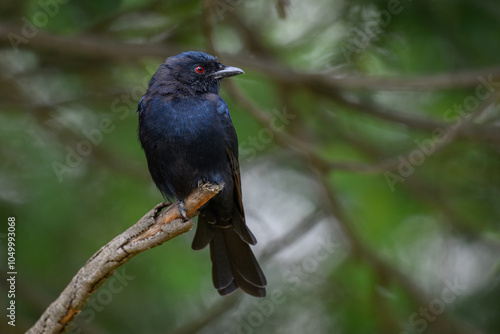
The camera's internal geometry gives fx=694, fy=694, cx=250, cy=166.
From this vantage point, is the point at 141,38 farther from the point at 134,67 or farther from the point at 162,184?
the point at 162,184

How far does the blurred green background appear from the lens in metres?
4.99

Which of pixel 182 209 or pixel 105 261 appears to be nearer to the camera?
pixel 105 261

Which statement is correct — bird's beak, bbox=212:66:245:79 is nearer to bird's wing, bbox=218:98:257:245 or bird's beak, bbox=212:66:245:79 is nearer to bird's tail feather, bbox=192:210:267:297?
bird's wing, bbox=218:98:257:245

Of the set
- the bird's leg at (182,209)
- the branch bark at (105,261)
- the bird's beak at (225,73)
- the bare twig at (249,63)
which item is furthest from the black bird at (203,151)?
the branch bark at (105,261)

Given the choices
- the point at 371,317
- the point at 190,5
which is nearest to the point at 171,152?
the point at 190,5

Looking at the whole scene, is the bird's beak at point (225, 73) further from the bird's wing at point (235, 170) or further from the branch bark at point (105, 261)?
the branch bark at point (105, 261)

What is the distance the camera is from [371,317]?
5.66m

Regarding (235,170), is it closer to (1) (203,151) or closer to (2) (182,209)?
(1) (203,151)

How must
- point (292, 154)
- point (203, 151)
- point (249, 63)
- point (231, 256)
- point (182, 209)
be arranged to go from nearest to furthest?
1. point (182, 209)
2. point (203, 151)
3. point (231, 256)
4. point (249, 63)
5. point (292, 154)

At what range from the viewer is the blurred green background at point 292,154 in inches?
197

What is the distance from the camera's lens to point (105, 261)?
338 centimetres

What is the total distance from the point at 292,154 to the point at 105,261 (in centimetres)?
329

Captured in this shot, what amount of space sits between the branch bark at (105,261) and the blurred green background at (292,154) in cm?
164

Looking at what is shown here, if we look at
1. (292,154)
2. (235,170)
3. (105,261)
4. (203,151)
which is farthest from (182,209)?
(292,154)
